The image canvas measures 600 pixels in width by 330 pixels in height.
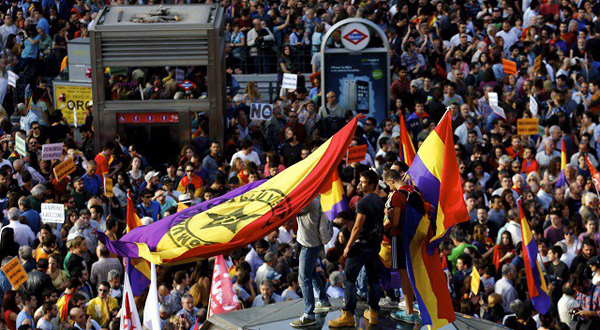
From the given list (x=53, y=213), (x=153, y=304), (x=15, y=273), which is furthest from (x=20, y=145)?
(x=153, y=304)

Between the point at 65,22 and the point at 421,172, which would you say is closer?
Result: the point at 421,172

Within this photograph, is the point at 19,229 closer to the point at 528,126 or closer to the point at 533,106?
the point at 528,126

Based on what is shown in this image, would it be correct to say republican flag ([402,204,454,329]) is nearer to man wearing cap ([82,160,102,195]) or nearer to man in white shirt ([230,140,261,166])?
man wearing cap ([82,160,102,195])

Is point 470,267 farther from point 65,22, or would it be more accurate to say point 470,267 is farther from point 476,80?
point 65,22

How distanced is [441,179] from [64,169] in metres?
8.32

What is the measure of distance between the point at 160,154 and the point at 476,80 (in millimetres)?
6524

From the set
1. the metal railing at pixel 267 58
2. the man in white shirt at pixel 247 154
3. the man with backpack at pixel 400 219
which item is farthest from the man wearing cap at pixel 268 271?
the metal railing at pixel 267 58

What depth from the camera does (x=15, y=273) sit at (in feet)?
53.3

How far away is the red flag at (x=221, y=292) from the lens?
15.4 metres

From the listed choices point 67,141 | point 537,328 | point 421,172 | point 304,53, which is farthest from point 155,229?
point 304,53

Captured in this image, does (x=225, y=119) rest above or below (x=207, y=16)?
below

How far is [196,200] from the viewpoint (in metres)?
19.6

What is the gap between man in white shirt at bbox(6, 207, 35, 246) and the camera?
18.5 metres

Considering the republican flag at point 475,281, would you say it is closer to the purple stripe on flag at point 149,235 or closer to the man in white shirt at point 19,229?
the purple stripe on flag at point 149,235
